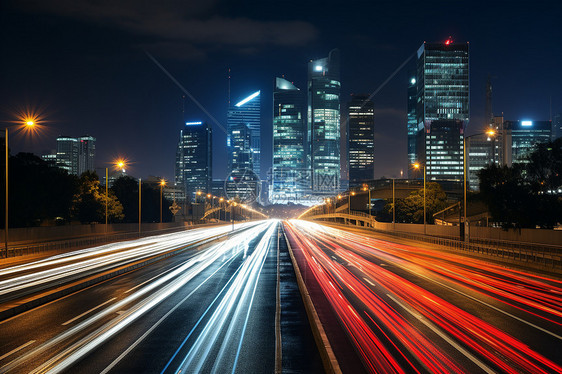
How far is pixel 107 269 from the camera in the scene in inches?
1048

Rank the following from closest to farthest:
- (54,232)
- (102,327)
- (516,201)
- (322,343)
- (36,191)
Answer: (322,343) < (102,327) < (516,201) < (54,232) < (36,191)

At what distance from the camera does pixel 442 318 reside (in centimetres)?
1421

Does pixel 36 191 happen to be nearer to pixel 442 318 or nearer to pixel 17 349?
pixel 17 349

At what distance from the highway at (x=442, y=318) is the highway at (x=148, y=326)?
1.51 m

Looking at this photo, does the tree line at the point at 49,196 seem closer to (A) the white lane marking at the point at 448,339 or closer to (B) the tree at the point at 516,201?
(A) the white lane marking at the point at 448,339

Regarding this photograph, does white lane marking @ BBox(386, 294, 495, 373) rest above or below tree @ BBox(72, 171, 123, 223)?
below

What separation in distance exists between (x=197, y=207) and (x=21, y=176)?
384 ft

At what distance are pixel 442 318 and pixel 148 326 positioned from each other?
844 centimetres

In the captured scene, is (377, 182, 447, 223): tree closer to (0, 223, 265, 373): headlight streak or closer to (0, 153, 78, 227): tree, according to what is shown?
(0, 153, 78, 227): tree

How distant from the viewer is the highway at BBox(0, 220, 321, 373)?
9953 millimetres

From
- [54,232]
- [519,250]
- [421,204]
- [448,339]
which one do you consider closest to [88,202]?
[54,232]

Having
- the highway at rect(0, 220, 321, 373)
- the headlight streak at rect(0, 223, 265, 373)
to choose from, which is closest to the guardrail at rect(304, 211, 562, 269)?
the highway at rect(0, 220, 321, 373)

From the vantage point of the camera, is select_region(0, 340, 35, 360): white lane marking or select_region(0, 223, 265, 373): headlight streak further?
select_region(0, 340, 35, 360): white lane marking

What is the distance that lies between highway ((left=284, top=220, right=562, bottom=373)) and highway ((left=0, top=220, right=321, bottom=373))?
151cm
